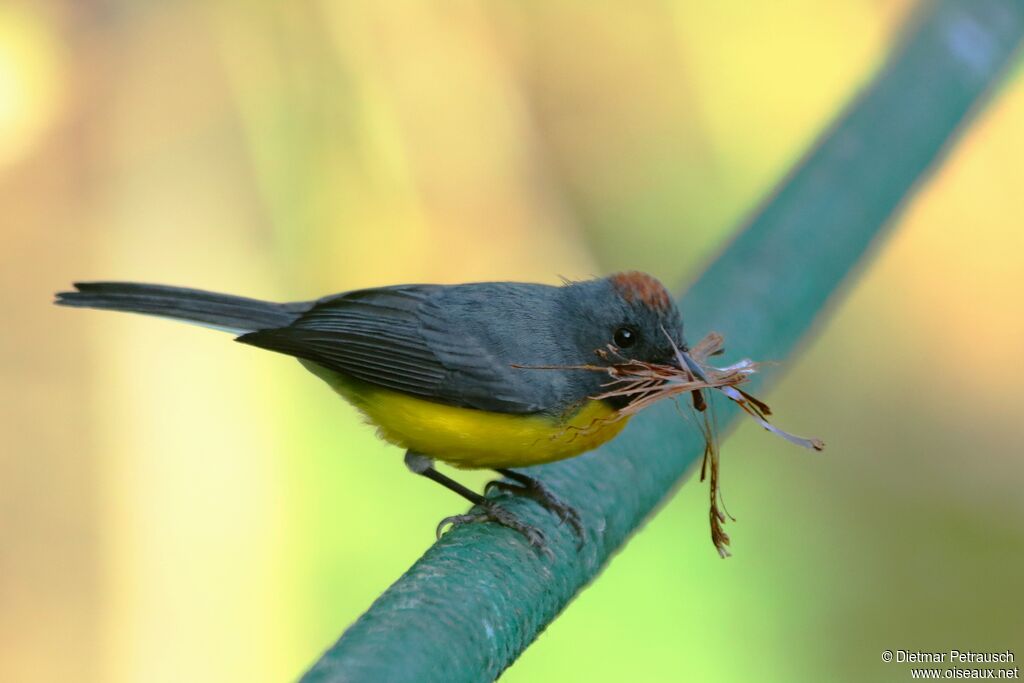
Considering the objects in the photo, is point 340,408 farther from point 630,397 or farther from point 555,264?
point 630,397

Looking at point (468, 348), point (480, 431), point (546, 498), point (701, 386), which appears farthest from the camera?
point (468, 348)

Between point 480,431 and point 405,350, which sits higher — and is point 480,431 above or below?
below

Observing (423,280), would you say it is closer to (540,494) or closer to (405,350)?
(405,350)

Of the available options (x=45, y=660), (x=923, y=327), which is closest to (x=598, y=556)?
(x=45, y=660)

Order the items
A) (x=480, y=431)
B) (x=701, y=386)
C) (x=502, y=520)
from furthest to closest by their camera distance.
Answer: (x=480, y=431) < (x=502, y=520) < (x=701, y=386)

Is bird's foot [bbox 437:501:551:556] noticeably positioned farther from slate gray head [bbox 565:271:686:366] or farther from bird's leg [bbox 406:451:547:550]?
slate gray head [bbox 565:271:686:366]

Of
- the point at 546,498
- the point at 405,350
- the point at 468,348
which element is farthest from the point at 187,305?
the point at 546,498

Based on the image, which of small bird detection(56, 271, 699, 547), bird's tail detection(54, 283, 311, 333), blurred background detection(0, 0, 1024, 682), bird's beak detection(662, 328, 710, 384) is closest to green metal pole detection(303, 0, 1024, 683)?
small bird detection(56, 271, 699, 547)
